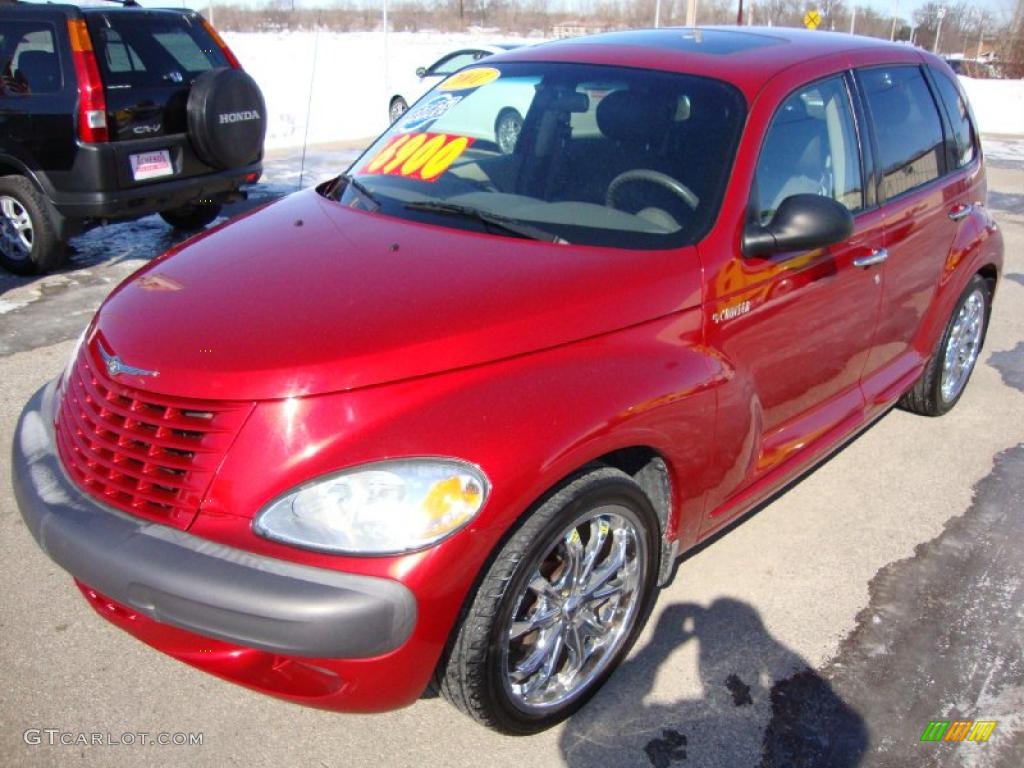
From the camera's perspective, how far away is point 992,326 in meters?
6.09

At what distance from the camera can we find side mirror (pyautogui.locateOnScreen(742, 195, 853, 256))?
274cm

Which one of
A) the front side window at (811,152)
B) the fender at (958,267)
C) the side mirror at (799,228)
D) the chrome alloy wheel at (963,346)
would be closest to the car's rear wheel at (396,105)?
the chrome alloy wheel at (963,346)

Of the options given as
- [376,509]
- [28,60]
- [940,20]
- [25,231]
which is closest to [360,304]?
[376,509]

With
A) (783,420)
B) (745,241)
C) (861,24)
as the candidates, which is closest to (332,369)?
(745,241)

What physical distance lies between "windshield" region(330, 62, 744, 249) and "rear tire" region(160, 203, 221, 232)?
494 centimetres

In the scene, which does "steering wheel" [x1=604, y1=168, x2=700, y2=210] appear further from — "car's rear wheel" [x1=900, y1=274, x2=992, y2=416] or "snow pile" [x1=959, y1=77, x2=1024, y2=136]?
"snow pile" [x1=959, y1=77, x2=1024, y2=136]

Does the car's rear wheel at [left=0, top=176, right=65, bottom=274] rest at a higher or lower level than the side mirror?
lower

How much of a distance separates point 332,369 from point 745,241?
4.51ft

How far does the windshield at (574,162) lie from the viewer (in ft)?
9.18

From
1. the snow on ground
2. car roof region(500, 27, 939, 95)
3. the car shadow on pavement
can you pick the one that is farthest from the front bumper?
the snow on ground

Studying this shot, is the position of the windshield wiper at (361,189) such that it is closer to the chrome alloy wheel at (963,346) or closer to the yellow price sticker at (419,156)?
the yellow price sticker at (419,156)

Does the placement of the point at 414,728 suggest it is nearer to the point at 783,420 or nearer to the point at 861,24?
the point at 783,420

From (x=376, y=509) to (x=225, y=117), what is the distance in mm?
5410

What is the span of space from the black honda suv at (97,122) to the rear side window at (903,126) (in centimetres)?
463
